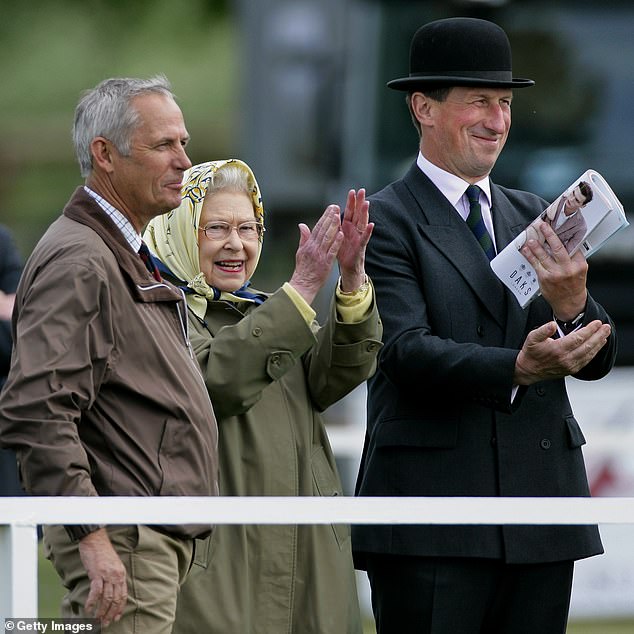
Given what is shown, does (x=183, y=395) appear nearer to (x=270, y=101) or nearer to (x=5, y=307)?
(x=5, y=307)

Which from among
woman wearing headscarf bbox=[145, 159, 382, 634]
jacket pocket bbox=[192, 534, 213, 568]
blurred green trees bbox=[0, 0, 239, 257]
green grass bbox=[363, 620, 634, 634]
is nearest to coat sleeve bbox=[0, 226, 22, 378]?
woman wearing headscarf bbox=[145, 159, 382, 634]

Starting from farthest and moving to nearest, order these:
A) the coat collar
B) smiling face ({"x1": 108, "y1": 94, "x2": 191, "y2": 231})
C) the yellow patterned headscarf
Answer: the yellow patterned headscarf → smiling face ({"x1": 108, "y1": 94, "x2": 191, "y2": 231}) → the coat collar

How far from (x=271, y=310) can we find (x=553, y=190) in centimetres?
562

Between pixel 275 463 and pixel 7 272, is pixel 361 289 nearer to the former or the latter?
pixel 275 463

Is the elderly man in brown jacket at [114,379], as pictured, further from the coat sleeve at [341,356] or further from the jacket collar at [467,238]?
the jacket collar at [467,238]


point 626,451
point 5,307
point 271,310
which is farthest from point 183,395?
point 626,451

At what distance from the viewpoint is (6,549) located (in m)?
2.72

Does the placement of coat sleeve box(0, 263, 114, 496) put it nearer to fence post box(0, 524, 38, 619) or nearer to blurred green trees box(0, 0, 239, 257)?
fence post box(0, 524, 38, 619)

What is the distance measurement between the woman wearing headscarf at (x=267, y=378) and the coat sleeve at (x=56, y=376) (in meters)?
0.49

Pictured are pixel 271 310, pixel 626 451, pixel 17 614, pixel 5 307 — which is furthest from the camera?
pixel 626 451

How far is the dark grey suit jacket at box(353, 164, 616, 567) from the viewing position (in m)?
3.37

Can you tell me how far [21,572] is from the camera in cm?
270

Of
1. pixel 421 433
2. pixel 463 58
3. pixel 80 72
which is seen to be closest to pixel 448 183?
pixel 463 58

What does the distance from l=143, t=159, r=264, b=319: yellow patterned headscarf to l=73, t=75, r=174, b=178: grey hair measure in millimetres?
343
